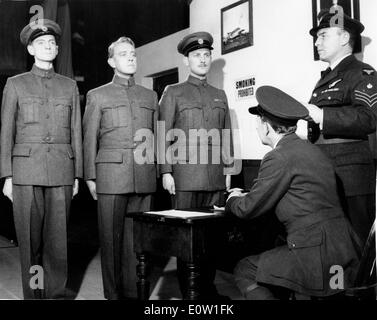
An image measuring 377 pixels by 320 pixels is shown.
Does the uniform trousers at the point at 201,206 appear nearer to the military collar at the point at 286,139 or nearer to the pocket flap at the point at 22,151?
the pocket flap at the point at 22,151

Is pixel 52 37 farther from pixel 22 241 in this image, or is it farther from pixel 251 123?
pixel 251 123

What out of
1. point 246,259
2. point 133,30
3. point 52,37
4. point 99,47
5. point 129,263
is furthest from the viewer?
point 99,47

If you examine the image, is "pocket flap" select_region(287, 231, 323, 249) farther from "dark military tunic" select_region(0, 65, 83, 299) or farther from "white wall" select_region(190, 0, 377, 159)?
"dark military tunic" select_region(0, 65, 83, 299)

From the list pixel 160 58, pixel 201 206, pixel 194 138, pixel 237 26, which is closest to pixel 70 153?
pixel 194 138

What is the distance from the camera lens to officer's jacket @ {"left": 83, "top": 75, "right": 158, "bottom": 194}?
10.8 feet

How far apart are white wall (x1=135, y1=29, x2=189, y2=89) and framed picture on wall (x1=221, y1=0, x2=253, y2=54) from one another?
2.53 ft

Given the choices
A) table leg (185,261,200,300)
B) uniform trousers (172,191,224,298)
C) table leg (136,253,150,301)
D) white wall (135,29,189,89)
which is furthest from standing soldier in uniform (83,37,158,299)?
white wall (135,29,189,89)

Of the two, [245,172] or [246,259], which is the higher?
[245,172]

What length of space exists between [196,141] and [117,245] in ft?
3.16

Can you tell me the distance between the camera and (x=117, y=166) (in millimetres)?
3291

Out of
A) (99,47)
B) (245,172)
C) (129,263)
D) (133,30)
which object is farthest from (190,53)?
(99,47)

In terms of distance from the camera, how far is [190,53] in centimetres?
360

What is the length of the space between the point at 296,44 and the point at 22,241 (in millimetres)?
2564
